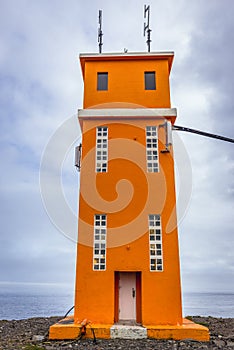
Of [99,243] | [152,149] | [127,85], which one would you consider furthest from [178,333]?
[127,85]

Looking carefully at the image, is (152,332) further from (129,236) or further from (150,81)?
(150,81)

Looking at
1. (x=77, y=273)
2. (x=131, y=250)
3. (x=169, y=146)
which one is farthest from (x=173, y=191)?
(x=77, y=273)

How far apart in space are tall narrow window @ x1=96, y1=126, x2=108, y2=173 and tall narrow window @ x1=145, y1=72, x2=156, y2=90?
9.83 ft

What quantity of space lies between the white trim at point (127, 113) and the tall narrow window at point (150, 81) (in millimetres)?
1363

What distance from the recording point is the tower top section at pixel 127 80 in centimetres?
1550

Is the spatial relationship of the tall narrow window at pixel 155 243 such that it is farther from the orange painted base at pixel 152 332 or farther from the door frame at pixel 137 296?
the orange painted base at pixel 152 332

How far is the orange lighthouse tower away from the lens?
12.7 meters

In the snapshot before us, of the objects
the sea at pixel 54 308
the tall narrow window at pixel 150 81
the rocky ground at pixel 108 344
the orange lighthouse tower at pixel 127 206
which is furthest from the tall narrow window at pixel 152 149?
the sea at pixel 54 308

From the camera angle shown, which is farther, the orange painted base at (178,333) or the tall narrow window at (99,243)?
the tall narrow window at (99,243)

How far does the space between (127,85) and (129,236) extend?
285 inches

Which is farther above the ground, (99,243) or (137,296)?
(99,243)

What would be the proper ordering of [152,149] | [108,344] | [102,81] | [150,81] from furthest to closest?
[102,81] < [150,81] < [152,149] < [108,344]

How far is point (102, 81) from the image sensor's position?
16.0 meters

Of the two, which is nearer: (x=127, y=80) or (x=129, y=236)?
(x=129, y=236)
